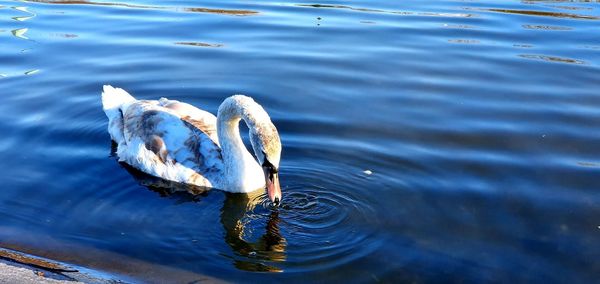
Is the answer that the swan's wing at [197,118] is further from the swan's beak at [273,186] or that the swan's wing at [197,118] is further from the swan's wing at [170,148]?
the swan's beak at [273,186]

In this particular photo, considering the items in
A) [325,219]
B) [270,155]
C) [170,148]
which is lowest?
[325,219]

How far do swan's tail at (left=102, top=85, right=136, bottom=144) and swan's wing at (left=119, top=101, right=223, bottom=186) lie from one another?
26cm

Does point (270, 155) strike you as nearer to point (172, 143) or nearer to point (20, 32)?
point (172, 143)

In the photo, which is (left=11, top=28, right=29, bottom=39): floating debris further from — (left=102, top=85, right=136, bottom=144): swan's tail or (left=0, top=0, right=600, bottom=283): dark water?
(left=102, top=85, right=136, bottom=144): swan's tail

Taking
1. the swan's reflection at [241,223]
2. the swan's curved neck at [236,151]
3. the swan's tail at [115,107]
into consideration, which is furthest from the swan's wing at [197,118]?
the swan's reflection at [241,223]

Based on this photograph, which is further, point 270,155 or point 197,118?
point 197,118

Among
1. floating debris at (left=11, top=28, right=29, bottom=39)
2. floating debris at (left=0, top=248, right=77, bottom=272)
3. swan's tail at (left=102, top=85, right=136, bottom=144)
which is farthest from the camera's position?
floating debris at (left=11, top=28, right=29, bottom=39)

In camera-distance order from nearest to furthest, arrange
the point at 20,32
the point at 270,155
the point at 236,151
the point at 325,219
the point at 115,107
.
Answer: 1. the point at 325,219
2. the point at 270,155
3. the point at 236,151
4. the point at 115,107
5. the point at 20,32

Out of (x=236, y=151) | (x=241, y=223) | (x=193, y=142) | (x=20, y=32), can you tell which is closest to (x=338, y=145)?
(x=236, y=151)

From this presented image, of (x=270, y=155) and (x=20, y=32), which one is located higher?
(x=20, y=32)

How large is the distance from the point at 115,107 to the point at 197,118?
147 cm

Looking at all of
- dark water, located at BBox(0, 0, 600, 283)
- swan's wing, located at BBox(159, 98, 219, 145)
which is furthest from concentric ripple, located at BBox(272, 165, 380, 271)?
swan's wing, located at BBox(159, 98, 219, 145)

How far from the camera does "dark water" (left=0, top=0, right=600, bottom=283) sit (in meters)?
7.41

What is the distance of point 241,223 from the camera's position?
8227 mm
